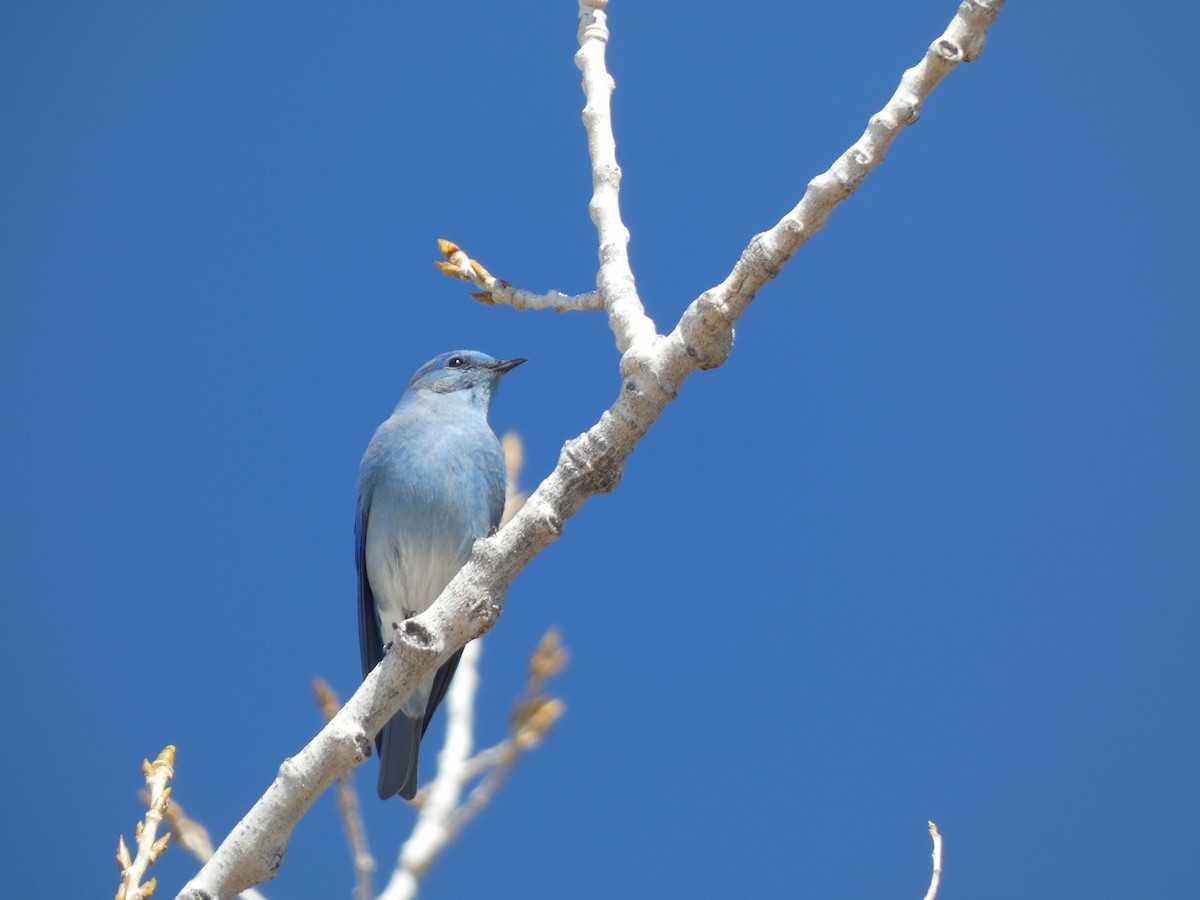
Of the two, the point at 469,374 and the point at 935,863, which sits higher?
the point at 469,374

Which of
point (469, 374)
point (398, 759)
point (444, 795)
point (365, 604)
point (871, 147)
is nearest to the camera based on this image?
point (871, 147)

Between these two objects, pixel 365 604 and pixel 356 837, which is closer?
pixel 356 837

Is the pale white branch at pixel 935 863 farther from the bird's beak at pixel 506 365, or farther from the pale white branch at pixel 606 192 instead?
the bird's beak at pixel 506 365

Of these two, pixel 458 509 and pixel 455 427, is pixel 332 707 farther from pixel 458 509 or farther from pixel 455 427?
pixel 455 427

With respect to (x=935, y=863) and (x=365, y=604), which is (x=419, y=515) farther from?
(x=935, y=863)

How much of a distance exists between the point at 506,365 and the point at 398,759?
2.50 meters

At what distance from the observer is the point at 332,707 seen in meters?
4.79

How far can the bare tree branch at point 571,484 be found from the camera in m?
2.89

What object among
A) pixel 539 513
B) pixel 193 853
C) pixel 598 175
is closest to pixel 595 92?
pixel 598 175

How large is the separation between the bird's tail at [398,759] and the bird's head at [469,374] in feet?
6.78

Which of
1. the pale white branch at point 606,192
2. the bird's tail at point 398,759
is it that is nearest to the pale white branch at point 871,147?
the pale white branch at point 606,192

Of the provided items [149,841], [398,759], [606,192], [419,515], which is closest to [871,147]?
[606,192]

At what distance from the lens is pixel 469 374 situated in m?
7.07

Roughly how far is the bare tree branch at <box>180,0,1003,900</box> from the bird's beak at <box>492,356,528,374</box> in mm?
3860
